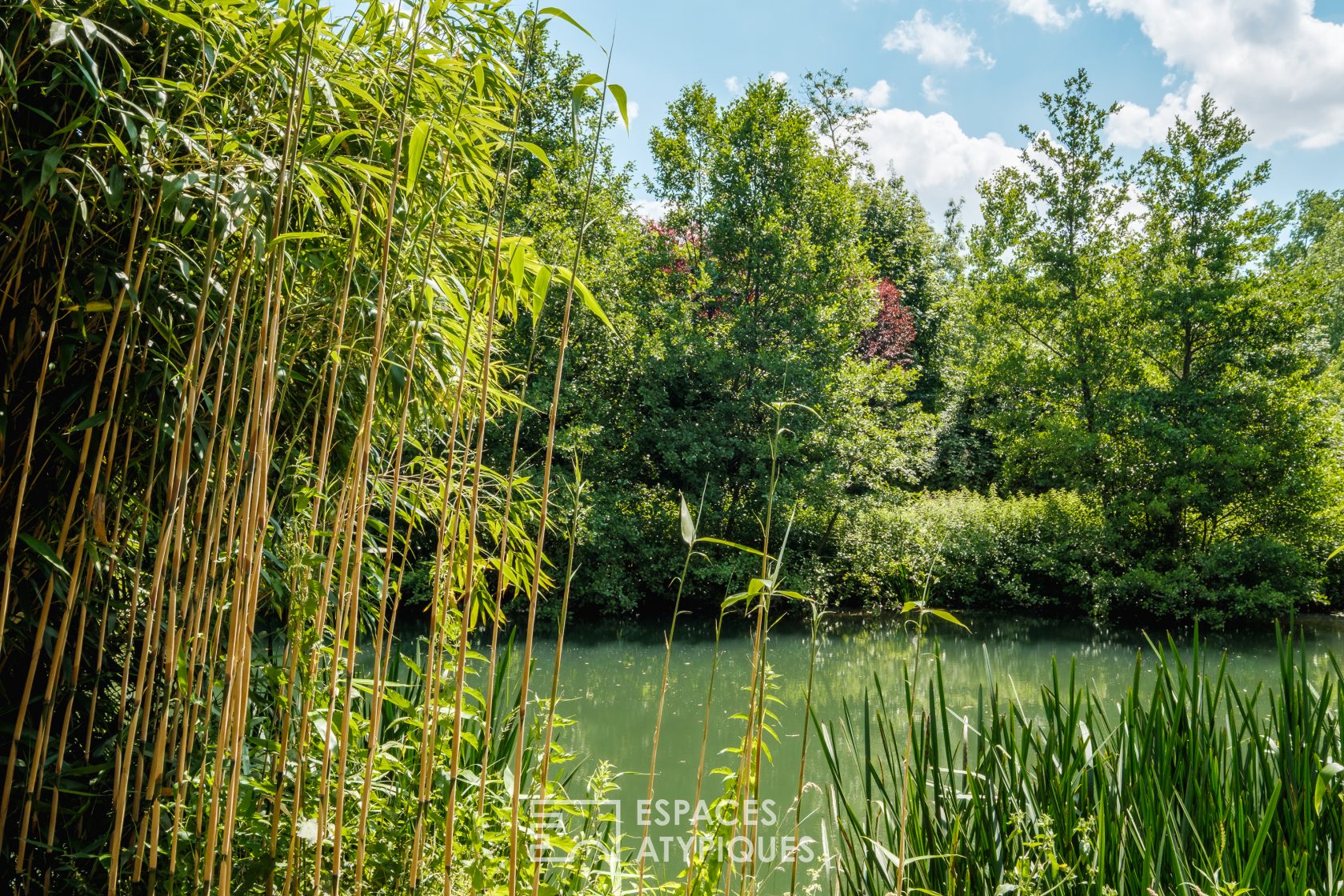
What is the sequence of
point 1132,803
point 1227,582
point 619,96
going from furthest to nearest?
point 1227,582
point 1132,803
point 619,96

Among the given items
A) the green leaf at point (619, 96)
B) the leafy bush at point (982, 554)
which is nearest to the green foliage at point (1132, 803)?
the green leaf at point (619, 96)

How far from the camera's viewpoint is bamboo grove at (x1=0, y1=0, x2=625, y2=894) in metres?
0.94

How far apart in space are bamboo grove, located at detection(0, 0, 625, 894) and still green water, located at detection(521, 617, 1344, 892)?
2.08 meters

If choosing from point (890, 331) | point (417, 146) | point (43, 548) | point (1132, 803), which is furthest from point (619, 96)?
point (890, 331)

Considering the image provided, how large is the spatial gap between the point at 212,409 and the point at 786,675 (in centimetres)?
617

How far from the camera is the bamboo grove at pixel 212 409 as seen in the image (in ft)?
3.10

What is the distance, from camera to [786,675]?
269 inches

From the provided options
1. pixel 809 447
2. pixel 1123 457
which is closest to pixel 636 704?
pixel 809 447

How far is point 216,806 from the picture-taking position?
88 cm

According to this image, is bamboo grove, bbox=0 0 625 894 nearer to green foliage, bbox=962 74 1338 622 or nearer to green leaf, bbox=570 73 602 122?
green leaf, bbox=570 73 602 122

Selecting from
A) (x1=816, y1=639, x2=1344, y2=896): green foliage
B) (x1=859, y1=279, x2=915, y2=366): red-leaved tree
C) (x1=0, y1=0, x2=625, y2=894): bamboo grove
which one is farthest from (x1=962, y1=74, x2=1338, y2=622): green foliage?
(x1=0, y1=0, x2=625, y2=894): bamboo grove

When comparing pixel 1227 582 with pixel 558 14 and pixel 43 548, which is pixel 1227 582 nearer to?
pixel 558 14

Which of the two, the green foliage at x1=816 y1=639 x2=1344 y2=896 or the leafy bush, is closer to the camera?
the green foliage at x1=816 y1=639 x2=1344 y2=896

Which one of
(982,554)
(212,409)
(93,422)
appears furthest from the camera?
(982,554)
